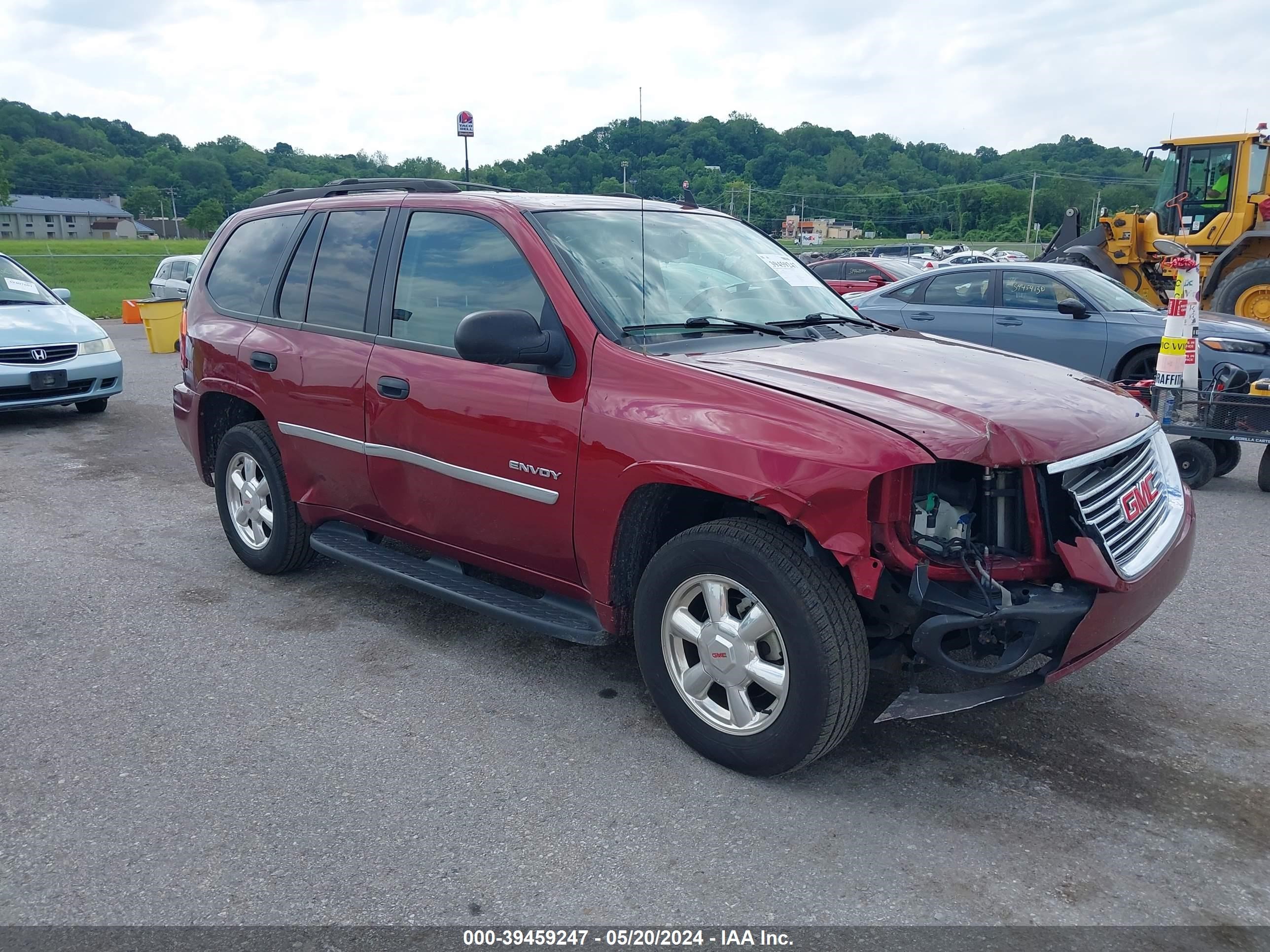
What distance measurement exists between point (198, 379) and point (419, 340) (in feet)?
6.35

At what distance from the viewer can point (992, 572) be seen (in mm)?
3033

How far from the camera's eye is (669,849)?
296 cm

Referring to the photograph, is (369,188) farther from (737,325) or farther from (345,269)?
(737,325)

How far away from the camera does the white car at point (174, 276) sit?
20312 millimetres

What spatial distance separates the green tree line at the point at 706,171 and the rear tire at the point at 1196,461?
3516 millimetres

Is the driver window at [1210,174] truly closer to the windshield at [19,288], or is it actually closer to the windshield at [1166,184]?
the windshield at [1166,184]

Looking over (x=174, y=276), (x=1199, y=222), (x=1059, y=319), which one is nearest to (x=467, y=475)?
(x=1059, y=319)

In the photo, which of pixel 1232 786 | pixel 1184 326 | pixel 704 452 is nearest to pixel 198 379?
pixel 704 452

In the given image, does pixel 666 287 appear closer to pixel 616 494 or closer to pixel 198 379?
pixel 616 494

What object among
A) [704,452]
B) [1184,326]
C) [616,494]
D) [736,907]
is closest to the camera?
[736,907]

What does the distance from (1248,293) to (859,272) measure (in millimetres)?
6786

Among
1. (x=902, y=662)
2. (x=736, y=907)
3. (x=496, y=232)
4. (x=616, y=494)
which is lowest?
(x=736, y=907)

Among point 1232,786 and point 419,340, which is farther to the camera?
point 419,340

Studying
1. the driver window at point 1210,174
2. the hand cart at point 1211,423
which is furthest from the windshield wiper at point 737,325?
the driver window at point 1210,174
